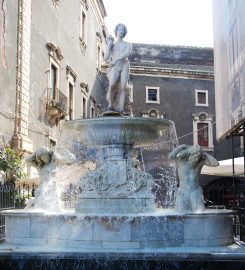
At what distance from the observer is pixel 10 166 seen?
12.4 metres

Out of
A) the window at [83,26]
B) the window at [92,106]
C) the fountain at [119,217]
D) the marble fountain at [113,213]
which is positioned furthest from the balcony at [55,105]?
the fountain at [119,217]

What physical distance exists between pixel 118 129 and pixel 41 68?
9.85m

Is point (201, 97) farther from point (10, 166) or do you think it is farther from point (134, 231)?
point (134, 231)

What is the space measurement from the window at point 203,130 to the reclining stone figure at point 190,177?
86.4ft

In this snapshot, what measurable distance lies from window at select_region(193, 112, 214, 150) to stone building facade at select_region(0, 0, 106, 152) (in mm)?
9433

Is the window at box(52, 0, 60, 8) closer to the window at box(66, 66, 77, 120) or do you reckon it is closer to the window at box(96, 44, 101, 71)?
the window at box(66, 66, 77, 120)

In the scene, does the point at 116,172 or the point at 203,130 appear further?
the point at 203,130

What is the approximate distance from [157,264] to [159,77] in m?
29.5

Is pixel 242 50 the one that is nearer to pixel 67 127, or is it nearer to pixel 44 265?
pixel 67 127

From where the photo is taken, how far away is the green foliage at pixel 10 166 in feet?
40.4

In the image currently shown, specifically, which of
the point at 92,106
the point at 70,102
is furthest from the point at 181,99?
the point at 70,102

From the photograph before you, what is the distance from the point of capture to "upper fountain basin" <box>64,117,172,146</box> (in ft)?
28.6

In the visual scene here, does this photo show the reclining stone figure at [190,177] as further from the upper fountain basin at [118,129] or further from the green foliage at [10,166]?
the green foliage at [10,166]

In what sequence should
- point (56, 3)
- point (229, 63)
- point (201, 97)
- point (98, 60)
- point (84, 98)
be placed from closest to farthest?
point (229, 63) < point (56, 3) < point (84, 98) < point (98, 60) < point (201, 97)
